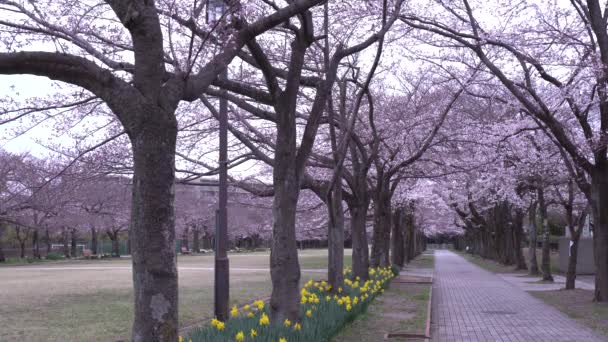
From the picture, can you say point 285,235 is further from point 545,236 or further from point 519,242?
point 519,242

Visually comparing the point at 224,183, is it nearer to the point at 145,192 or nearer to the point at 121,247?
the point at 145,192

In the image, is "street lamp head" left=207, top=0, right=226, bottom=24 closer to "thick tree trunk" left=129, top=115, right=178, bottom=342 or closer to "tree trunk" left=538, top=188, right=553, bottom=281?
"thick tree trunk" left=129, top=115, right=178, bottom=342

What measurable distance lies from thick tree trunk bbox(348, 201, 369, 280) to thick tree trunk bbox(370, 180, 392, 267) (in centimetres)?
183

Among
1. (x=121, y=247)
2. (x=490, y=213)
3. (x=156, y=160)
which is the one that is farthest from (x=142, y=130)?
(x=121, y=247)

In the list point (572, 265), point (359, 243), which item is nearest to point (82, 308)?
point (359, 243)

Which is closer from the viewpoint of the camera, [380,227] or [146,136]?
[146,136]

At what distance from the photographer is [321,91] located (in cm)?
1001

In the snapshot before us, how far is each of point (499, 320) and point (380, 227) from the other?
27.2 ft

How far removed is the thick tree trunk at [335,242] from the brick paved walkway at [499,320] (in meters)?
2.27

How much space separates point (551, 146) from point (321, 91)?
510 inches

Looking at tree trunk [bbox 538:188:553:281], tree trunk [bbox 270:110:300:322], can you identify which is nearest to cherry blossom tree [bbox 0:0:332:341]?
tree trunk [bbox 270:110:300:322]

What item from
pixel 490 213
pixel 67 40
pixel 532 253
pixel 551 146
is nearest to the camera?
pixel 67 40

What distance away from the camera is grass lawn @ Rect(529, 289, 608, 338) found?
12540 mm

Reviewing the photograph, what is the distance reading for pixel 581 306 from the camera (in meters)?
15.4
